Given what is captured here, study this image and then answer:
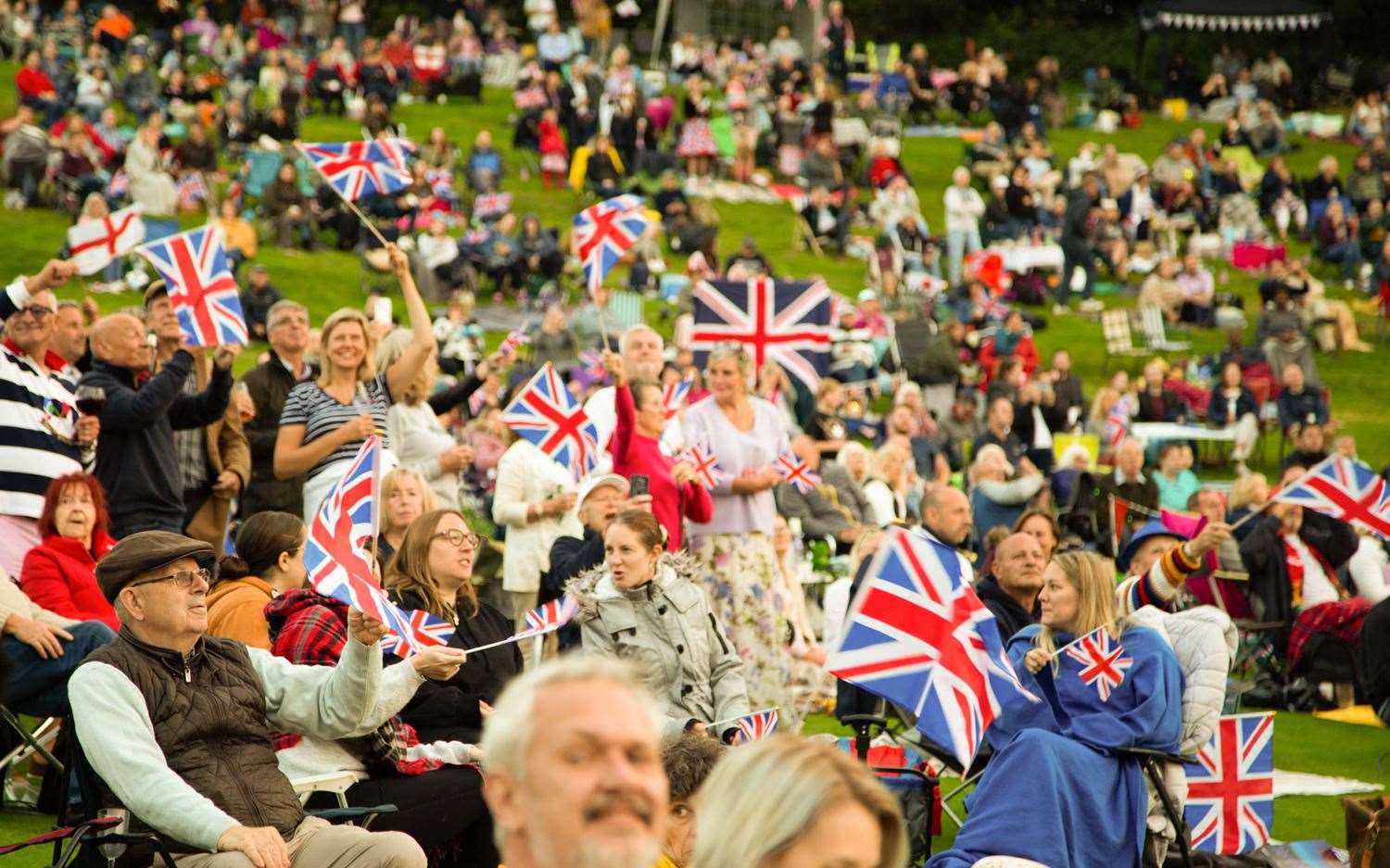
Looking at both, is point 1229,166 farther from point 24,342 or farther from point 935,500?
point 24,342

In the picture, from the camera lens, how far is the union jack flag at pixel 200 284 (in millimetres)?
8336

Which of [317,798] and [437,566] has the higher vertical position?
[437,566]

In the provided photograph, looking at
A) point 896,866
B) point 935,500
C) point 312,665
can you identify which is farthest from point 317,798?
point 935,500

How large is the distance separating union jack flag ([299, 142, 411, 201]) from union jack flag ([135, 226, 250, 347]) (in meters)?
1.14

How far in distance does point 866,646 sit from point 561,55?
2927 cm

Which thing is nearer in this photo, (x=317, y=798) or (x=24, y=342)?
(x=317, y=798)

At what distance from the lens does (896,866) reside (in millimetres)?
2766

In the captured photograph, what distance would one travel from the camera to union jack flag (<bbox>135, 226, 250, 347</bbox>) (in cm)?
834

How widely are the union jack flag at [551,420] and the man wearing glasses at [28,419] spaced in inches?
90.2

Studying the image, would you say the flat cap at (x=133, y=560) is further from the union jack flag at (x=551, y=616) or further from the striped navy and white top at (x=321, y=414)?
the striped navy and white top at (x=321, y=414)

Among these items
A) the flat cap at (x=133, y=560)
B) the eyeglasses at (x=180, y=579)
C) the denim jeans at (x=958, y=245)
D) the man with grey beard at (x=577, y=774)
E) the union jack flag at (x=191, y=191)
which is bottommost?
the denim jeans at (x=958, y=245)

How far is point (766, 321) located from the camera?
10281 millimetres

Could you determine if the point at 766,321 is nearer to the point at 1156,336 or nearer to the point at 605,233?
the point at 605,233

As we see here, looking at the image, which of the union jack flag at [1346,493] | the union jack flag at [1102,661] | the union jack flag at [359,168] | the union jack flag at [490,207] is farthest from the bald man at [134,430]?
the union jack flag at [490,207]
